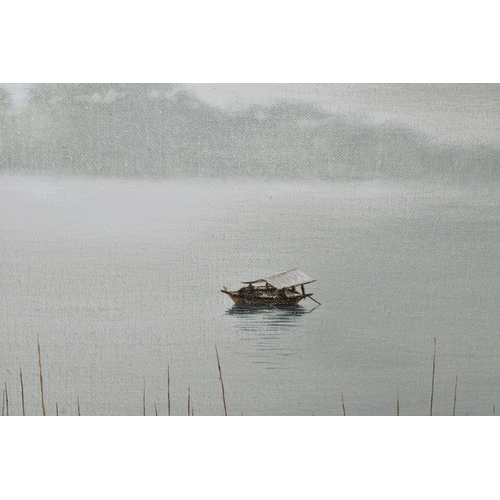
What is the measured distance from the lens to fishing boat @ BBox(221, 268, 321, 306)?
3.68m

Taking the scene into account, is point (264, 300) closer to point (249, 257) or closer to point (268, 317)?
point (268, 317)

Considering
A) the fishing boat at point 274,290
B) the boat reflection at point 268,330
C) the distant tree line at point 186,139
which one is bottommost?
the boat reflection at point 268,330

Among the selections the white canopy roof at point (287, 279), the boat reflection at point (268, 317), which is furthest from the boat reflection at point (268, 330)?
the white canopy roof at point (287, 279)

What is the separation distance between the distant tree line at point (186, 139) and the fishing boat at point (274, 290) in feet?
1.66

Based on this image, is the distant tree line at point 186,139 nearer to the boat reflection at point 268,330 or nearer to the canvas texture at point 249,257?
the canvas texture at point 249,257

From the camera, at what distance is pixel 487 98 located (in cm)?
368

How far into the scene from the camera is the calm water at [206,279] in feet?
12.1

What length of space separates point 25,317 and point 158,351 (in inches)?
27.0

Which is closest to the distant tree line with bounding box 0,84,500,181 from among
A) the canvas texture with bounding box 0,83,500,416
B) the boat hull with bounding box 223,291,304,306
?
the canvas texture with bounding box 0,83,500,416

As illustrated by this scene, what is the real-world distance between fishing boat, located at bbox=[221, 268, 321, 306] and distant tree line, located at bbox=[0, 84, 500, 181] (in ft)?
1.66

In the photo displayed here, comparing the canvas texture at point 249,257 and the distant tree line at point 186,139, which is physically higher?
the distant tree line at point 186,139

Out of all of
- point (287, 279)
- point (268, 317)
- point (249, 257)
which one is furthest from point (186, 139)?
point (268, 317)

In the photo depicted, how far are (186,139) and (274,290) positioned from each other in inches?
34.2

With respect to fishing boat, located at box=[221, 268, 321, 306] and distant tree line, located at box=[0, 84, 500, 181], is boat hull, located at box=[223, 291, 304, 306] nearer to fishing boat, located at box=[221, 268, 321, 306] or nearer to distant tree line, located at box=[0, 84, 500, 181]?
fishing boat, located at box=[221, 268, 321, 306]
